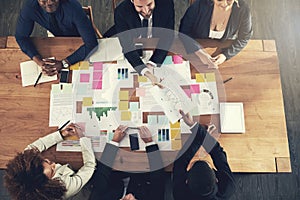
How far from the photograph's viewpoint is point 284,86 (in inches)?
116

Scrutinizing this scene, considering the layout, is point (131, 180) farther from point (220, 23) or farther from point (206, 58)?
point (220, 23)

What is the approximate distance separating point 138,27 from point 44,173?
3.42ft

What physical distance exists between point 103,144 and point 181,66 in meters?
0.66

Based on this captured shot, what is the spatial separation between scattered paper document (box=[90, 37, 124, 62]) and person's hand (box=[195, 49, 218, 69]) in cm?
47

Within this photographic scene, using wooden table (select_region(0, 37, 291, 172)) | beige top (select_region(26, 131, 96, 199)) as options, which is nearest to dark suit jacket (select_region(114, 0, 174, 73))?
wooden table (select_region(0, 37, 291, 172))

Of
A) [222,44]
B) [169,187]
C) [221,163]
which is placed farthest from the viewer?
[169,187]

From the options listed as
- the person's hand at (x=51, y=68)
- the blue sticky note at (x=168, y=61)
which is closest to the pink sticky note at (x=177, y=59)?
the blue sticky note at (x=168, y=61)

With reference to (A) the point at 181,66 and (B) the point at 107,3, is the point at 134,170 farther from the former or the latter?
(B) the point at 107,3

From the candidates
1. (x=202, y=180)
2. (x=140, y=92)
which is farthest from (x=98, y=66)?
(x=202, y=180)

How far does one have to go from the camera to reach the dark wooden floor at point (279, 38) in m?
2.71

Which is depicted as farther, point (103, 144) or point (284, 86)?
point (284, 86)

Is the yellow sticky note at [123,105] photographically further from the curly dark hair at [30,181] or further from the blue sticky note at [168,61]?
the curly dark hair at [30,181]

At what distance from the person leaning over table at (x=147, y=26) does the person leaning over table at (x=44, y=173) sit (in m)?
0.55

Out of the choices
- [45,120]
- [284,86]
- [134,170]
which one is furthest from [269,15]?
[45,120]
